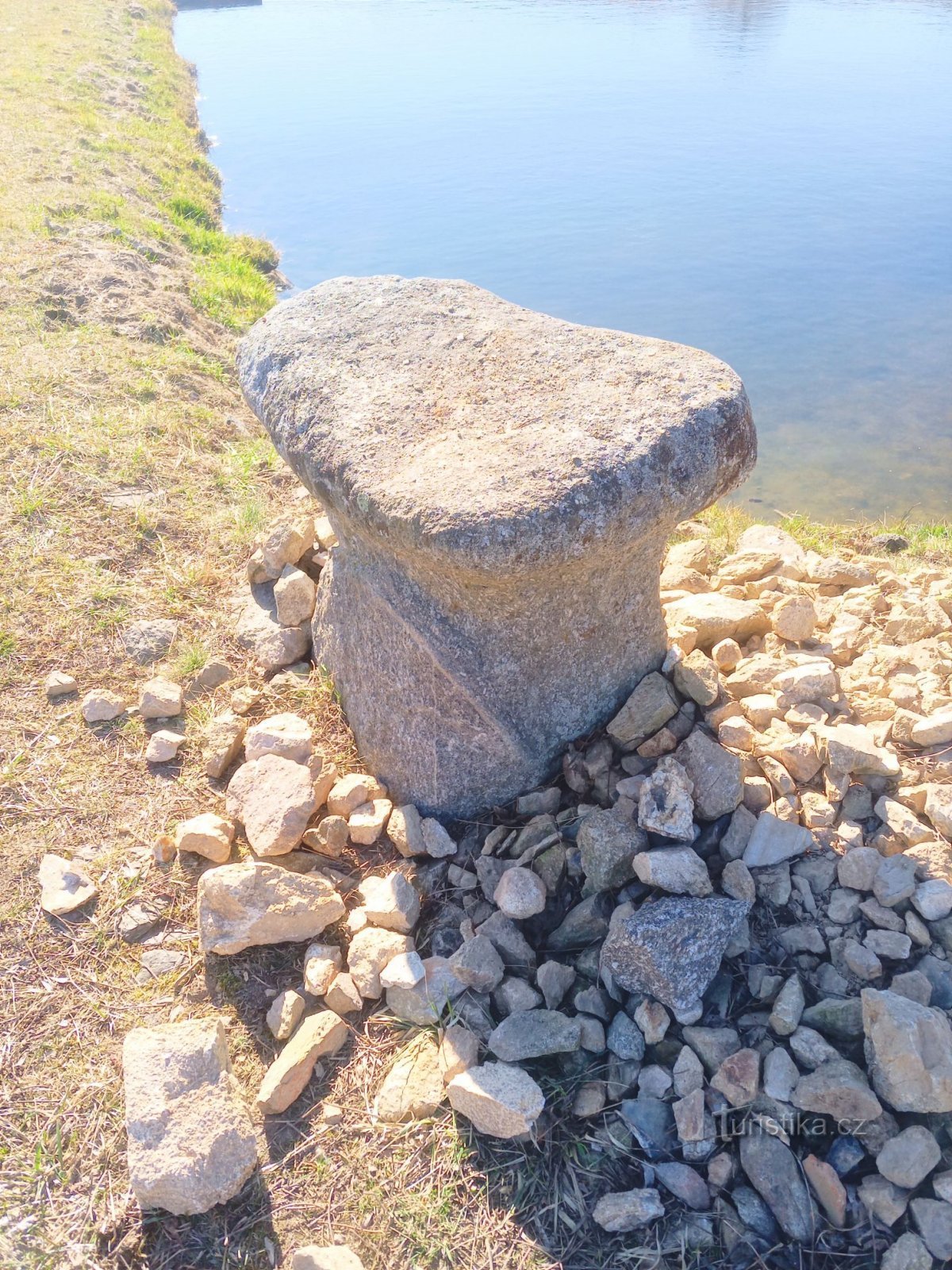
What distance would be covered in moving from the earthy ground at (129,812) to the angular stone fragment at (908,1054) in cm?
69

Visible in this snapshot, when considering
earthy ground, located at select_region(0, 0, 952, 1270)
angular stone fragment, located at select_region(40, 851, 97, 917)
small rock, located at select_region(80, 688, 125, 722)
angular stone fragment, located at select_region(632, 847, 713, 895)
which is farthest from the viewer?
small rock, located at select_region(80, 688, 125, 722)

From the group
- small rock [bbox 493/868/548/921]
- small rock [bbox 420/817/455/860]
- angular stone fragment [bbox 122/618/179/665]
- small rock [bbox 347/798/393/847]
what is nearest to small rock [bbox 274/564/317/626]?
angular stone fragment [bbox 122/618/179/665]

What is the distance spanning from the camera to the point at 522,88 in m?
18.3

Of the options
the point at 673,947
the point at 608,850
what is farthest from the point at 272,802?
the point at 673,947

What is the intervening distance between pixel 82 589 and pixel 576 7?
3152 centimetres

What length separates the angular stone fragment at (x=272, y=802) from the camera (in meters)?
2.81

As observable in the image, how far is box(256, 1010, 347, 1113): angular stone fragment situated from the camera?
2.34 meters

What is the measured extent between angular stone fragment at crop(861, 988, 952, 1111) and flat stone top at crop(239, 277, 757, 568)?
129 cm

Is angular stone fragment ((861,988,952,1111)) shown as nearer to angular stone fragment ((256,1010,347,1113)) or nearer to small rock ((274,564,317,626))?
angular stone fragment ((256,1010,347,1113))

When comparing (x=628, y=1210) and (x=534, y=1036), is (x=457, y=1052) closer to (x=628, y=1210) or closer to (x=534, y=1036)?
(x=534, y=1036)

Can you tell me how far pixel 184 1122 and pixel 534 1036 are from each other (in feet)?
2.84

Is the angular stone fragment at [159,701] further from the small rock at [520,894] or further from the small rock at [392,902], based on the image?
the small rock at [520,894]

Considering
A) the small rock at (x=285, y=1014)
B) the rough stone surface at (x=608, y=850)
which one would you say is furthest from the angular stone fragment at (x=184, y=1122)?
the rough stone surface at (x=608, y=850)

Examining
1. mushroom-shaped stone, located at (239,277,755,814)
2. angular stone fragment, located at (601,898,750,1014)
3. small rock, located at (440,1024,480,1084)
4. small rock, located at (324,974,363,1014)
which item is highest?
mushroom-shaped stone, located at (239,277,755,814)
